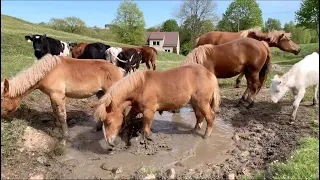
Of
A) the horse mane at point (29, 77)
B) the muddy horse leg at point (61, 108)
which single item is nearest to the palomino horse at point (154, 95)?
the muddy horse leg at point (61, 108)

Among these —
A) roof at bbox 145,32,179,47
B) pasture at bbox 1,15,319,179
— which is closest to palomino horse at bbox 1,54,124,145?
pasture at bbox 1,15,319,179

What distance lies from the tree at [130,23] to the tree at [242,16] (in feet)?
44.6

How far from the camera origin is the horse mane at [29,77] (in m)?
5.71

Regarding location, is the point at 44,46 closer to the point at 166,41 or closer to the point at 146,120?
the point at 146,120

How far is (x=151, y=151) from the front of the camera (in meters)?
5.92

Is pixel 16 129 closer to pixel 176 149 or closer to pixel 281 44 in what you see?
pixel 176 149

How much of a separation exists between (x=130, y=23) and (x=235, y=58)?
45.1m

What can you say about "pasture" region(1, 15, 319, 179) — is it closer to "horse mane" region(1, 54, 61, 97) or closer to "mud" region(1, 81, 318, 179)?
"mud" region(1, 81, 318, 179)

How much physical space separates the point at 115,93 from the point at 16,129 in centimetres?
195

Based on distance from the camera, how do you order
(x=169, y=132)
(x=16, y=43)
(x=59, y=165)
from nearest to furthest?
(x=59, y=165), (x=169, y=132), (x=16, y=43)

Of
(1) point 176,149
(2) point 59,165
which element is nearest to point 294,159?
(1) point 176,149

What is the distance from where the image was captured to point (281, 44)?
36.6 ft

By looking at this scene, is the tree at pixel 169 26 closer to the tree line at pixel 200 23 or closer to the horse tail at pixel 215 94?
the tree line at pixel 200 23

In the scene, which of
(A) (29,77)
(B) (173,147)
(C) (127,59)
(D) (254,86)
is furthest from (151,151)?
(C) (127,59)
